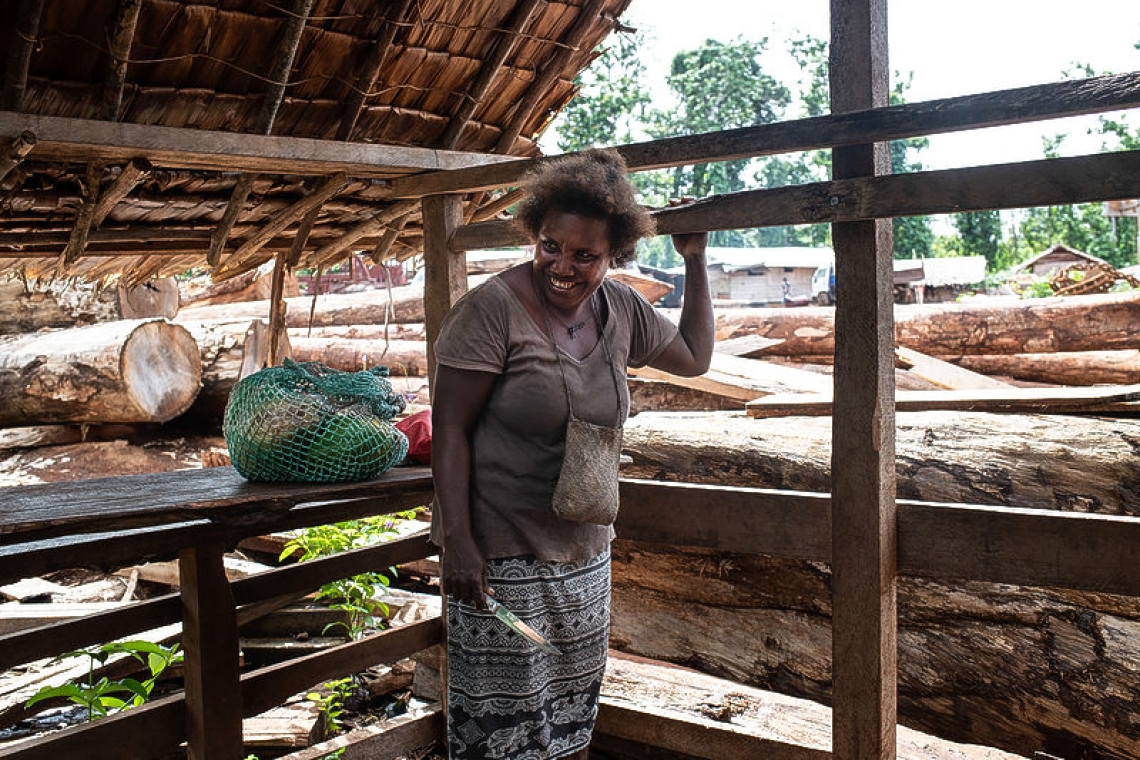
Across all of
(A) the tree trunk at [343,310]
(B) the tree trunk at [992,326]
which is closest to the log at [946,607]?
(B) the tree trunk at [992,326]

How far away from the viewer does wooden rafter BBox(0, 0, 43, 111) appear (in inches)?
92.0

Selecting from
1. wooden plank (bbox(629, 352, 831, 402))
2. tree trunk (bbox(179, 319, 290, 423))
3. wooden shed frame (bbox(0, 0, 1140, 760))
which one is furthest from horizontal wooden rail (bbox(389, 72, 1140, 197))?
tree trunk (bbox(179, 319, 290, 423))

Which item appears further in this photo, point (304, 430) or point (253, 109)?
point (253, 109)

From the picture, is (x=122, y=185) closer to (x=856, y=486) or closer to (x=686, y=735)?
(x=856, y=486)

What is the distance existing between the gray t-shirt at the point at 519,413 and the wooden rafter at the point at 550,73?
5.39ft

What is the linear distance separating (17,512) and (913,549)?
2.18m

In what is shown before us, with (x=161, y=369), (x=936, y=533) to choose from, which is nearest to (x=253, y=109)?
(x=936, y=533)

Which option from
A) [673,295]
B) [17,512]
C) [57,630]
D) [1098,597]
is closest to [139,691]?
[57,630]

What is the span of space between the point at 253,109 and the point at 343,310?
9259 mm

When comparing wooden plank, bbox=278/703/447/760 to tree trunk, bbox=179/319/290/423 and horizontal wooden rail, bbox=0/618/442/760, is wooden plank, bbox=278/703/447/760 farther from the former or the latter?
tree trunk, bbox=179/319/290/423

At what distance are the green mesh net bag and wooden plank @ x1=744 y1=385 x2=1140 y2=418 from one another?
248 centimetres

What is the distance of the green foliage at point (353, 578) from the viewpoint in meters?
4.72

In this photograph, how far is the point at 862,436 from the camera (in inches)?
92.9

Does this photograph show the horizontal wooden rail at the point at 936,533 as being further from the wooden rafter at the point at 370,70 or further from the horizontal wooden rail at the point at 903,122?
the wooden rafter at the point at 370,70
